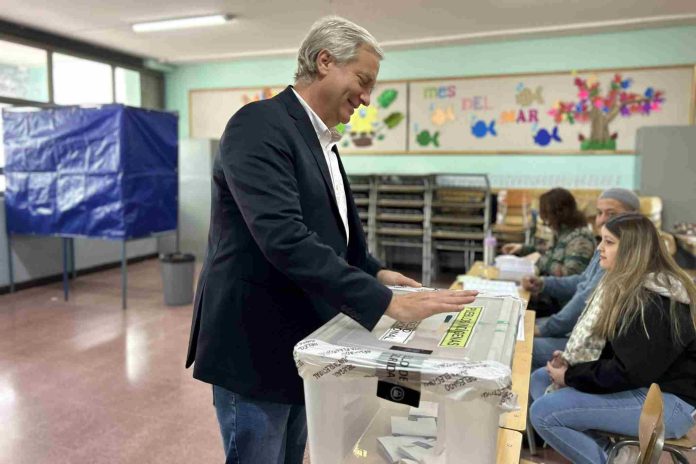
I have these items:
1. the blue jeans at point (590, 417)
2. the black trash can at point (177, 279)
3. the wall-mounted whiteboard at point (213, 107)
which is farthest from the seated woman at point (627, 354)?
the wall-mounted whiteboard at point (213, 107)

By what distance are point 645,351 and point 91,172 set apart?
14.7ft

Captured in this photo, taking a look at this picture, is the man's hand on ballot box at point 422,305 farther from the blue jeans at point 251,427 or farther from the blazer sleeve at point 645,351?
the blazer sleeve at point 645,351

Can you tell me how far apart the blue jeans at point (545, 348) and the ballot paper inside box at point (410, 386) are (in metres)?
1.52

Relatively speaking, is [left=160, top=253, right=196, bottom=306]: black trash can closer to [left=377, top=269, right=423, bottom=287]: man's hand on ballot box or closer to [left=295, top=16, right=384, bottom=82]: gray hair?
[left=377, top=269, right=423, bottom=287]: man's hand on ballot box

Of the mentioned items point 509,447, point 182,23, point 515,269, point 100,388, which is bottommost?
point 100,388

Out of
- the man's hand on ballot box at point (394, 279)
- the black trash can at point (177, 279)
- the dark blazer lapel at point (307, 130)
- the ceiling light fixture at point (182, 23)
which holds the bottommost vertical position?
the black trash can at point (177, 279)

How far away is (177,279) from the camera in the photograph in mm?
4832

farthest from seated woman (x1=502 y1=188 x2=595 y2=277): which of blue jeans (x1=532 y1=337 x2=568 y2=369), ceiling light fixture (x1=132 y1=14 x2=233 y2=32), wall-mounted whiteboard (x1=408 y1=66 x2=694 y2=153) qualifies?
ceiling light fixture (x1=132 y1=14 x2=233 y2=32)

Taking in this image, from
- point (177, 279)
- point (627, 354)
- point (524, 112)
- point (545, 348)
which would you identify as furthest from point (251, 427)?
point (524, 112)

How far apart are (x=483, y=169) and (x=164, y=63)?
14.6 ft

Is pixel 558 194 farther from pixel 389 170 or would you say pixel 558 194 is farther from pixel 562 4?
pixel 389 170

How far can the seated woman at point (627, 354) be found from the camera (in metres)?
1.61

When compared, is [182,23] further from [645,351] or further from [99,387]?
[645,351]

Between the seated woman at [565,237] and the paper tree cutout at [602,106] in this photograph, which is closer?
the seated woman at [565,237]
